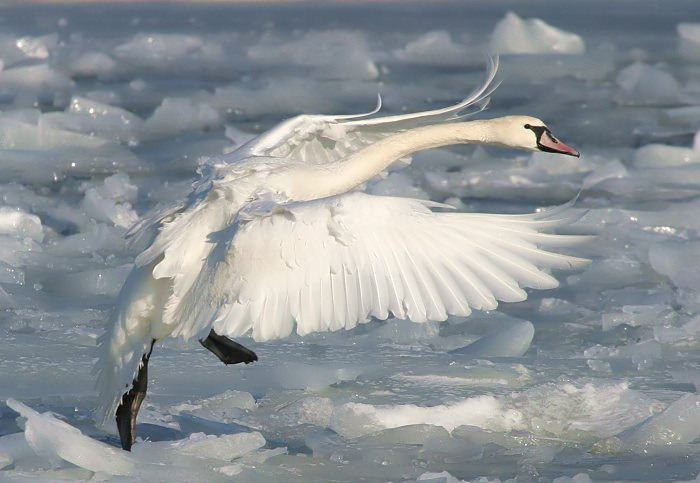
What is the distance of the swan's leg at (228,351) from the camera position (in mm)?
4602

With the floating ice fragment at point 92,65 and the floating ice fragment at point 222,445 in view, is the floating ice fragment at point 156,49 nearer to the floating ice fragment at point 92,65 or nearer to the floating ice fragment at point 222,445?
the floating ice fragment at point 92,65

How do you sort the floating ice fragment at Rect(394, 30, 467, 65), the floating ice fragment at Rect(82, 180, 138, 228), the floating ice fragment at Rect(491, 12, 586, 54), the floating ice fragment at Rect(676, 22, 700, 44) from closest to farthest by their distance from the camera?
1. the floating ice fragment at Rect(82, 180, 138, 228)
2. the floating ice fragment at Rect(491, 12, 586, 54)
3. the floating ice fragment at Rect(394, 30, 467, 65)
4. the floating ice fragment at Rect(676, 22, 700, 44)

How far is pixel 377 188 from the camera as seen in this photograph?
7727 millimetres

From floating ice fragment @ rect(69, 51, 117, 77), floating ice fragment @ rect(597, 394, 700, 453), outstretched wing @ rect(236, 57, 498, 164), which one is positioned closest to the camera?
floating ice fragment @ rect(597, 394, 700, 453)

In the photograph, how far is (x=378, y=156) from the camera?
463 centimetres

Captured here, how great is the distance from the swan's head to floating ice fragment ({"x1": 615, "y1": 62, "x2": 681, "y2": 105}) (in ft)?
26.2

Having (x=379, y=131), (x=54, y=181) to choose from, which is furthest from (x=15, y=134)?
(x=379, y=131)

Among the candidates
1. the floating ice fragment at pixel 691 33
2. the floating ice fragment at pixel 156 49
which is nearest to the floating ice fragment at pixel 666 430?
the floating ice fragment at pixel 156 49

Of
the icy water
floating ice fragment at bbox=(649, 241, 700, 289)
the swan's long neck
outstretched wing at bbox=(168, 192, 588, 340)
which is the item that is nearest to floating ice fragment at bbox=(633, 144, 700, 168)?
the icy water

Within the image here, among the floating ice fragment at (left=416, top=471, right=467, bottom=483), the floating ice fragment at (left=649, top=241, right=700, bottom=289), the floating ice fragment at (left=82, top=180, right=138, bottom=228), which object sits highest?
the floating ice fragment at (left=82, top=180, right=138, bottom=228)

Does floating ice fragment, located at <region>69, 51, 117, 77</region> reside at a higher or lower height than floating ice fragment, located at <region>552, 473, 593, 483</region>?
higher

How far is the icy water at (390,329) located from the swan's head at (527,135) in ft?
1.66

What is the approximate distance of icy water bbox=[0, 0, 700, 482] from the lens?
390cm

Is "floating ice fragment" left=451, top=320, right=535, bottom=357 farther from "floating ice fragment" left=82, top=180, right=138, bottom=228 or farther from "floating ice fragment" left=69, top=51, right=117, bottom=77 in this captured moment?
"floating ice fragment" left=69, top=51, right=117, bottom=77
